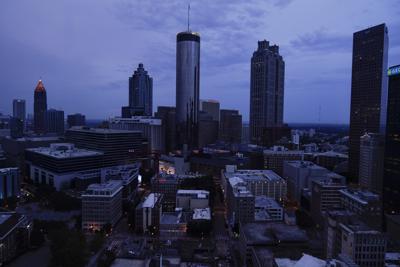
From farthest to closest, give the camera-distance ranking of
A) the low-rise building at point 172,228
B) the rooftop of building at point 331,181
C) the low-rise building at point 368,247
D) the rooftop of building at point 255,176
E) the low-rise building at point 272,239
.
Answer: the rooftop of building at point 255,176 < the rooftop of building at point 331,181 < the low-rise building at point 172,228 < the low-rise building at point 272,239 < the low-rise building at point 368,247

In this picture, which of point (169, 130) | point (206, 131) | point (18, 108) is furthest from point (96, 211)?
point (18, 108)

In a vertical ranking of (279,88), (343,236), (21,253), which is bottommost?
(21,253)

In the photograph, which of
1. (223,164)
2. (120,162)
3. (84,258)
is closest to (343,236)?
(84,258)

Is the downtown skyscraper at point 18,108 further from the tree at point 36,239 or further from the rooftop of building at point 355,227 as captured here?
the rooftop of building at point 355,227

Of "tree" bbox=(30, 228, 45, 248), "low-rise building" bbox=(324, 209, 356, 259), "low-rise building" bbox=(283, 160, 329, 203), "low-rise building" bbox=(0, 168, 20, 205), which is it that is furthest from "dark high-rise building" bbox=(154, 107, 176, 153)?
"low-rise building" bbox=(324, 209, 356, 259)

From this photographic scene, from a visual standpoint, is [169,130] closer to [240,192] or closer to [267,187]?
[267,187]

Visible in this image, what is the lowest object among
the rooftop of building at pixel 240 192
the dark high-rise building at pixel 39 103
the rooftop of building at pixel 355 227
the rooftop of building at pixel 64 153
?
the rooftop of building at pixel 240 192

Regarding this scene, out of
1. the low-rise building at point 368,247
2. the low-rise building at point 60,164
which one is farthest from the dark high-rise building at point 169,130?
the low-rise building at point 368,247

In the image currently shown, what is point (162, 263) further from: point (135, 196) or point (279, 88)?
point (279, 88)
